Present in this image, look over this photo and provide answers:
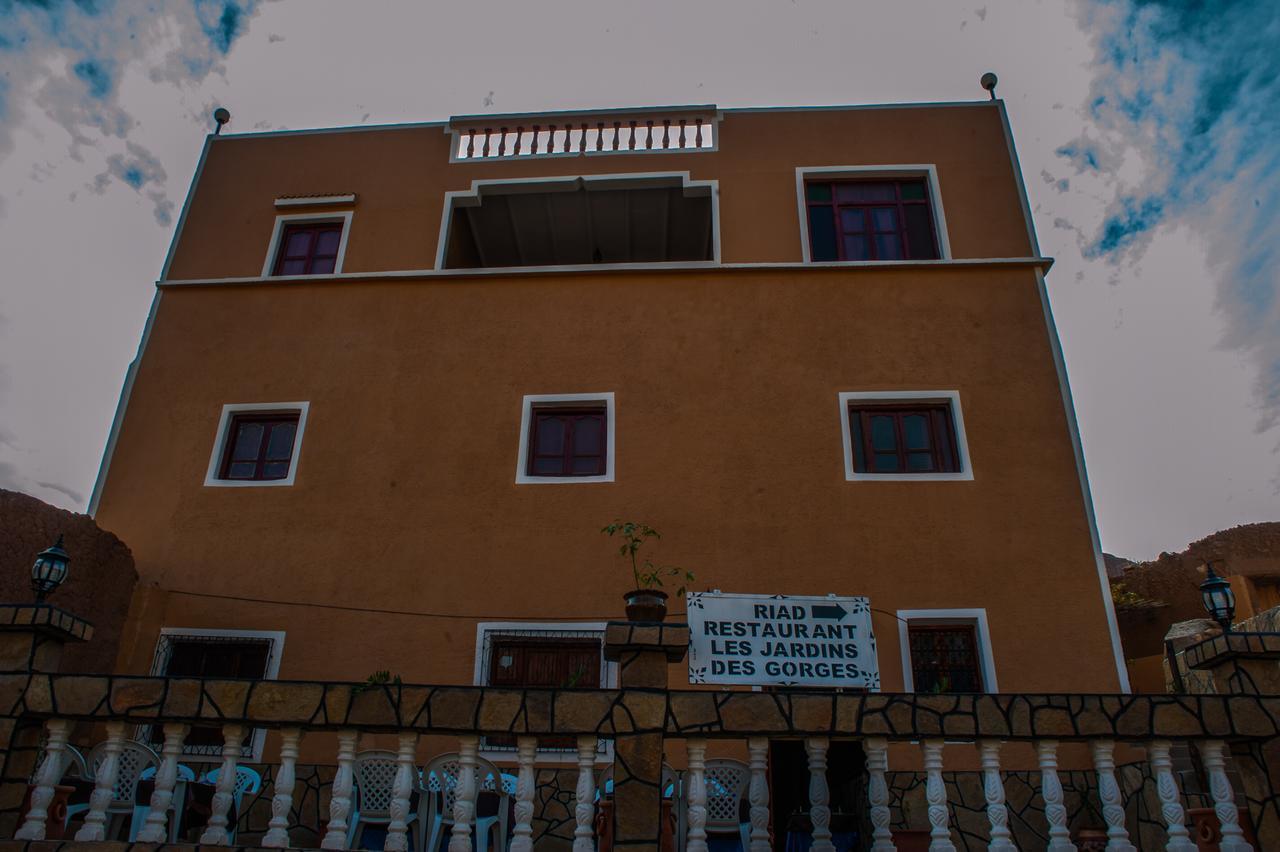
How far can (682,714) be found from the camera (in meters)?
4.71

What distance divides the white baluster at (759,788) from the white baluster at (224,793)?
2529 millimetres

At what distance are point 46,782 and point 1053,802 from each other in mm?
4880

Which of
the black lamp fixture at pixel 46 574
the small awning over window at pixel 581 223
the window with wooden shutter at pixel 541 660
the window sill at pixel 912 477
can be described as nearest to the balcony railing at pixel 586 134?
the small awning over window at pixel 581 223

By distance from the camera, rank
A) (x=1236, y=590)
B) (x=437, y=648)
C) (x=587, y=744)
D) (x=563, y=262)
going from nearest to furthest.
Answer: (x=587, y=744)
(x=437, y=648)
(x=563, y=262)
(x=1236, y=590)

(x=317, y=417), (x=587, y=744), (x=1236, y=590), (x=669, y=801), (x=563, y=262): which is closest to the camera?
(x=587, y=744)

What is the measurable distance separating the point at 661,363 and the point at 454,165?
429cm

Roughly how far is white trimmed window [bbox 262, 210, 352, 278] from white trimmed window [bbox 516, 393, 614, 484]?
361 cm

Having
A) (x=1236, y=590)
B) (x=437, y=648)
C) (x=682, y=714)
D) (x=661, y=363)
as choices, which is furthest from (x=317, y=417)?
(x=1236, y=590)

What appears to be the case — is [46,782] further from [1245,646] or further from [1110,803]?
[1245,646]

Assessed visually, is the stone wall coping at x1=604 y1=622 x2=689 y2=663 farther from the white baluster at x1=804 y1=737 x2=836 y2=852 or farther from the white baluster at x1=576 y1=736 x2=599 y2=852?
the white baluster at x1=804 y1=737 x2=836 y2=852

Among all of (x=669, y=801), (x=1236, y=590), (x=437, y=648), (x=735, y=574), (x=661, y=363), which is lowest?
(x=669, y=801)

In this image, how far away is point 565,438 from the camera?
11.0 m

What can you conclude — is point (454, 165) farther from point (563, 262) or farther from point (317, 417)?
point (317, 417)

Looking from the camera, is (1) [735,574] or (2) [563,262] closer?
(1) [735,574]
